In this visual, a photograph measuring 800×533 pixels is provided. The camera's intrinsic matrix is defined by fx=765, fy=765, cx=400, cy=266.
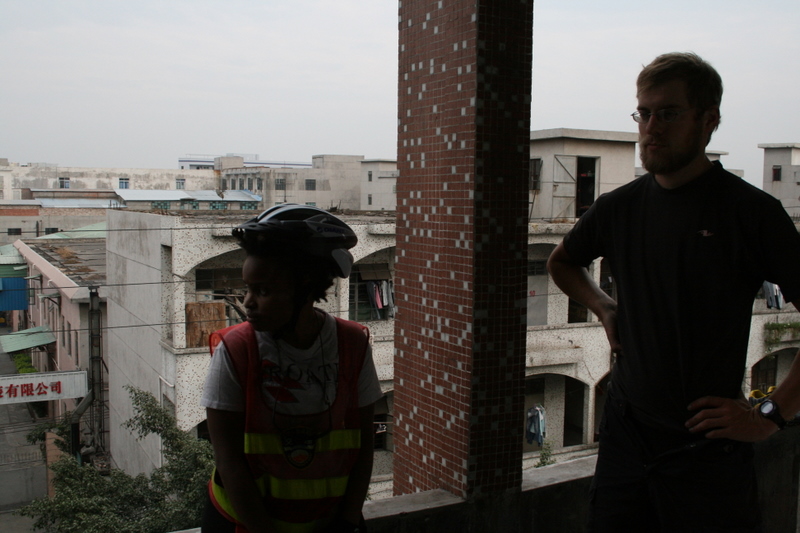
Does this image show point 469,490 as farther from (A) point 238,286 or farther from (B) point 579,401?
(B) point 579,401

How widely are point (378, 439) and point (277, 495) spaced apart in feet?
40.4

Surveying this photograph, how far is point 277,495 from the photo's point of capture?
1.71 m

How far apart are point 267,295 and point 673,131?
1044 millimetres

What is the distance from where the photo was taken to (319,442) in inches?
68.0

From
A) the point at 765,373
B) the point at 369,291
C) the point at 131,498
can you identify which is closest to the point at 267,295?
the point at 131,498

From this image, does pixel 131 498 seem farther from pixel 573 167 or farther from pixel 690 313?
pixel 573 167

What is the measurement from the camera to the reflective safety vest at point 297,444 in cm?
166

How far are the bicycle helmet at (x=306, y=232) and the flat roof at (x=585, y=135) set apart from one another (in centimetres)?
1457

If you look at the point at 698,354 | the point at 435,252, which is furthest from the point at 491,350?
the point at 698,354

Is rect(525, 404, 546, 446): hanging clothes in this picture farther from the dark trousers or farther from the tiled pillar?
the dark trousers

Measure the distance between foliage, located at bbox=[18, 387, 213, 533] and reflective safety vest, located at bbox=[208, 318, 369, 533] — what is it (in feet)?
19.0

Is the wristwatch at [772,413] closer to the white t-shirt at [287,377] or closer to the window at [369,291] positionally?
the white t-shirt at [287,377]

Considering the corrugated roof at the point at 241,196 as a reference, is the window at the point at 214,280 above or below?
below

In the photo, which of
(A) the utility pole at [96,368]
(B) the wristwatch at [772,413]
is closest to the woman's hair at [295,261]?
(B) the wristwatch at [772,413]
